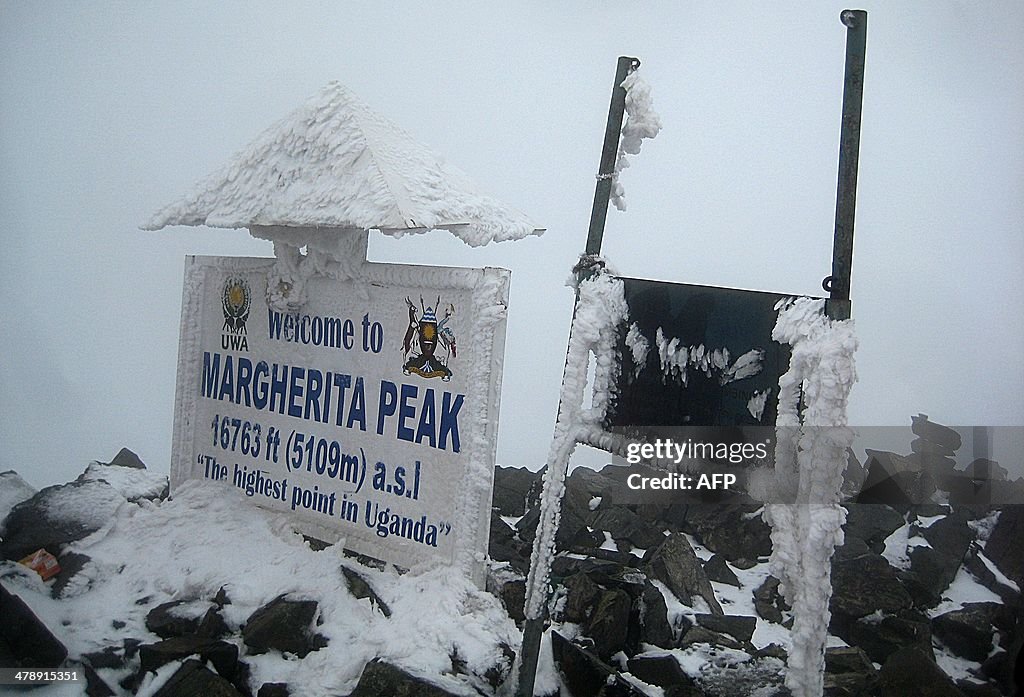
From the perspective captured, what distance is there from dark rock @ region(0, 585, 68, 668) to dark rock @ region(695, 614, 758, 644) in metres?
1.10

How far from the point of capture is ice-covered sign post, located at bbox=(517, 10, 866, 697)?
1004 mm

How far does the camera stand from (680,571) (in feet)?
5.20

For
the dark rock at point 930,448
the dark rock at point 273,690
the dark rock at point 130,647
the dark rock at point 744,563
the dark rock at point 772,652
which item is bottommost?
the dark rock at point 273,690

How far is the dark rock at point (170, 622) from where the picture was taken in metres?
1.47

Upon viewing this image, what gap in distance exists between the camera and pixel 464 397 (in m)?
1.41

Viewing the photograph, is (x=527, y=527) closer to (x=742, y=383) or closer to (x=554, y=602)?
(x=554, y=602)

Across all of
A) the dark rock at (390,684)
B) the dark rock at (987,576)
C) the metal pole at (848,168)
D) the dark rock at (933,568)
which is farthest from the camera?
the dark rock at (933,568)

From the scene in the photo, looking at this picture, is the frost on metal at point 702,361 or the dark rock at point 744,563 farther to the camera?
the dark rock at point 744,563

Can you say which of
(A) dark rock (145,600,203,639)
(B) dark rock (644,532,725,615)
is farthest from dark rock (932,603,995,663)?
(A) dark rock (145,600,203,639)

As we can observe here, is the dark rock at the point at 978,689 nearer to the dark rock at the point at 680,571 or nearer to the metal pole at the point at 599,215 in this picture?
the dark rock at the point at 680,571

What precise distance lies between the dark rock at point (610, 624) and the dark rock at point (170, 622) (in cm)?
70

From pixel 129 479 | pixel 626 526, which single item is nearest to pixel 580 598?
pixel 626 526

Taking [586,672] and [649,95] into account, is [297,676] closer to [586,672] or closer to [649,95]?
[586,672]

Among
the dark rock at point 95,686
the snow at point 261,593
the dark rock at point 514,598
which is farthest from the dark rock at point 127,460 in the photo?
the dark rock at point 514,598
